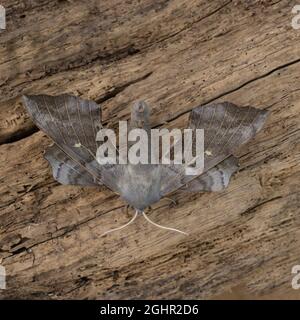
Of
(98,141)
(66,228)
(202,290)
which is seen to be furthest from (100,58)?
(202,290)

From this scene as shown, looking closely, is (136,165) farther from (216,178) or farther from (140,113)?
(216,178)

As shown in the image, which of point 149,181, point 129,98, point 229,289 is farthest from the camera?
point 229,289

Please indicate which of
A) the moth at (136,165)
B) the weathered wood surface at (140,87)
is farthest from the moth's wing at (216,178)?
the weathered wood surface at (140,87)

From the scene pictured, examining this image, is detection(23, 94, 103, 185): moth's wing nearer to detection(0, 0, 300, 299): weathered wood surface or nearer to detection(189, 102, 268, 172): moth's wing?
detection(0, 0, 300, 299): weathered wood surface

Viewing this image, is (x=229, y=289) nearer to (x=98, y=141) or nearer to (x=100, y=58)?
(x=98, y=141)

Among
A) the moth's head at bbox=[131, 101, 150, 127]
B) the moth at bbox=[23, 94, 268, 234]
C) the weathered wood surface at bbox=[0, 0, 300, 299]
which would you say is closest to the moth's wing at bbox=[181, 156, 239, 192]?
the moth at bbox=[23, 94, 268, 234]

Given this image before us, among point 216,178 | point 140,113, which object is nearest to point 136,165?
point 140,113

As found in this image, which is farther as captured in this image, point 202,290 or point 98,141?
point 202,290
